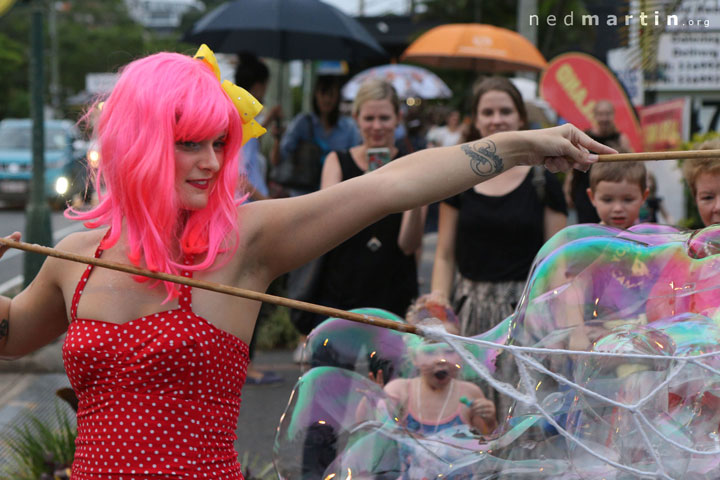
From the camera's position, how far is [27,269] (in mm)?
7121

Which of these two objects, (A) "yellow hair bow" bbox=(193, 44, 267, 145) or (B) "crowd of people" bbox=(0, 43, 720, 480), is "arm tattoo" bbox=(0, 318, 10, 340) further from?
(A) "yellow hair bow" bbox=(193, 44, 267, 145)

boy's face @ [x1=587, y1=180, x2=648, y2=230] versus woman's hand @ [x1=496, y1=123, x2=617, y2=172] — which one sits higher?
woman's hand @ [x1=496, y1=123, x2=617, y2=172]

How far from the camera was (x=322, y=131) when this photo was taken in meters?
6.62

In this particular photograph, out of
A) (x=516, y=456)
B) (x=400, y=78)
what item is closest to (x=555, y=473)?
(x=516, y=456)

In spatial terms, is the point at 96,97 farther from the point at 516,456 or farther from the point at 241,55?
the point at 241,55

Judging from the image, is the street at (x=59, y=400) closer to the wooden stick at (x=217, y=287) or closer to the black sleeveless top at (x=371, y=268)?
the black sleeveless top at (x=371, y=268)

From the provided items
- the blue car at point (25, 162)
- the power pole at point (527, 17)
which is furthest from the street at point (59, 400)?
the blue car at point (25, 162)

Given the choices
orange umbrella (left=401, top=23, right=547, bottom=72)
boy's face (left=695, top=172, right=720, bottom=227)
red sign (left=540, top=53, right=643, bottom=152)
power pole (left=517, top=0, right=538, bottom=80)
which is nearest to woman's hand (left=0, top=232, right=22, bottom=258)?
boy's face (left=695, top=172, right=720, bottom=227)

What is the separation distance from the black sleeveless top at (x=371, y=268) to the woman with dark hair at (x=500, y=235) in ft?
1.62

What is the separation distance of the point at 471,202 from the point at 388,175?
179 cm

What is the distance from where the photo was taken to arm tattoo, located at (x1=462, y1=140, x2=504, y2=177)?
2.09 metres

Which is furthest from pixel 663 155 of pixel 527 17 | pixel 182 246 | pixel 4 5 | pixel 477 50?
pixel 527 17

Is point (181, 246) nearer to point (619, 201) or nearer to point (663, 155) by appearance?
point (663, 155)

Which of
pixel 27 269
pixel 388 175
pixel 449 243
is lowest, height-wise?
pixel 27 269
